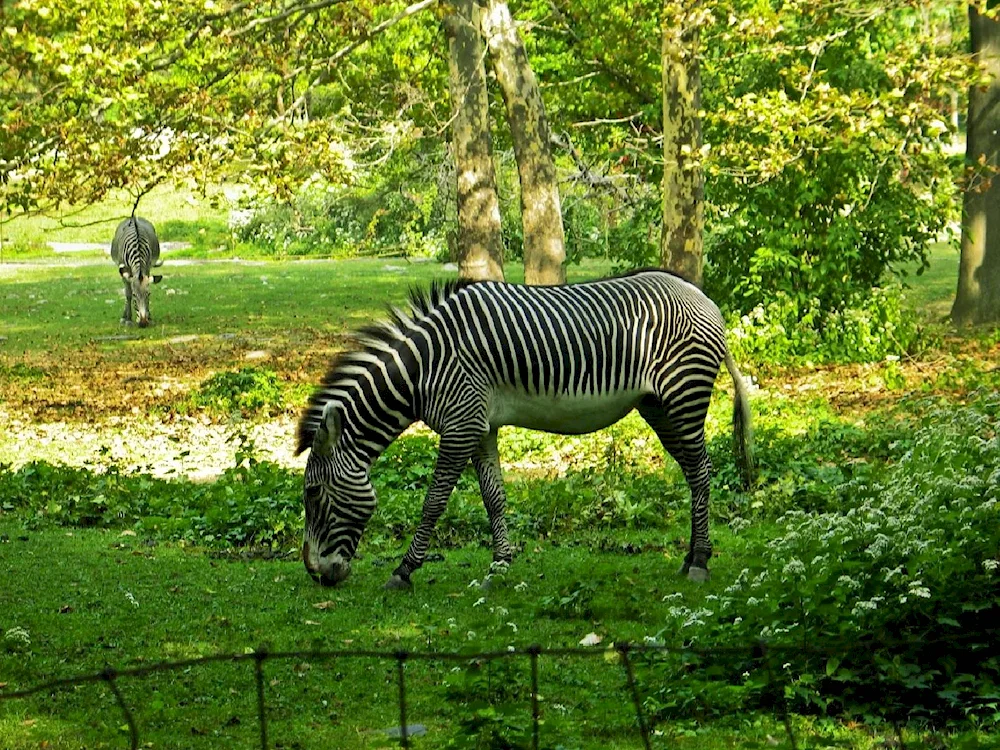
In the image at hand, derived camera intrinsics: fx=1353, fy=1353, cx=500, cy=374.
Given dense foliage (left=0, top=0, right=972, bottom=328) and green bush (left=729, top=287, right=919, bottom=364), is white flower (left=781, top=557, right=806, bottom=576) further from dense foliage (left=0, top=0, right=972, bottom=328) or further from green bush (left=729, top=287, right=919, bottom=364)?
green bush (left=729, top=287, right=919, bottom=364)

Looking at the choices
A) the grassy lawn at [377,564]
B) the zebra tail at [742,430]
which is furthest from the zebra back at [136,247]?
the zebra tail at [742,430]

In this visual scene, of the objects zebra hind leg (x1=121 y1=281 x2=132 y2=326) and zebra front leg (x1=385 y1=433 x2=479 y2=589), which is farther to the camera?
zebra hind leg (x1=121 y1=281 x2=132 y2=326)

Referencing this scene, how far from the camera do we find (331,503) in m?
9.80

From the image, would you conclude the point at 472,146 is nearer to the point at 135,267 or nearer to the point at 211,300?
the point at 135,267

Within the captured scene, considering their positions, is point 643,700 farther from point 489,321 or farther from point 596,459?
point 596,459

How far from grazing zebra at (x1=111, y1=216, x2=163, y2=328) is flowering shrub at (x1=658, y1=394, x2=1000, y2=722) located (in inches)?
845

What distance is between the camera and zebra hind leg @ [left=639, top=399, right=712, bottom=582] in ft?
33.6

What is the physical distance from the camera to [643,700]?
684 centimetres

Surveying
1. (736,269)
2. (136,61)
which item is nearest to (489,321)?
(136,61)

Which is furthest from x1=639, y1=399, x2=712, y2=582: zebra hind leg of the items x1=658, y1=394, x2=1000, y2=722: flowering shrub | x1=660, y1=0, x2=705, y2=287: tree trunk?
x1=660, y1=0, x2=705, y2=287: tree trunk

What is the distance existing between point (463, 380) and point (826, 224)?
1243cm

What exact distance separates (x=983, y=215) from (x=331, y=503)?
16.8 meters

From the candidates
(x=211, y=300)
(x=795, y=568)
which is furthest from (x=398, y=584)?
(x=211, y=300)

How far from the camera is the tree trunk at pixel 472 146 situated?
20125 millimetres
